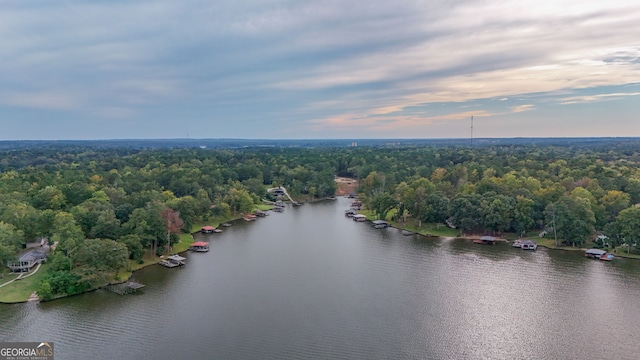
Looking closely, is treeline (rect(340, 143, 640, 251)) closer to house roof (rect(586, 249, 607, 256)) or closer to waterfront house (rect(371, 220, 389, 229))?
waterfront house (rect(371, 220, 389, 229))

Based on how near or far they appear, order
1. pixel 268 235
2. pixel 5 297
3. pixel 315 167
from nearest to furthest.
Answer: pixel 5 297 → pixel 268 235 → pixel 315 167

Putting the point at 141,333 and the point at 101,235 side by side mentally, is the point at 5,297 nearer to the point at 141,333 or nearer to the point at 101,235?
the point at 101,235

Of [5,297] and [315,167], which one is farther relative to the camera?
[315,167]

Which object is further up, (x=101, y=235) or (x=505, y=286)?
(x=101, y=235)

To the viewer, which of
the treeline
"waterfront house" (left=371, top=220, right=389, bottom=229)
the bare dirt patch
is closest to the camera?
the treeline

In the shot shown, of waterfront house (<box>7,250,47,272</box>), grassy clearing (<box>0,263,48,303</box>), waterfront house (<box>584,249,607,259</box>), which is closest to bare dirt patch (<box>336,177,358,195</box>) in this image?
waterfront house (<box>584,249,607,259</box>)

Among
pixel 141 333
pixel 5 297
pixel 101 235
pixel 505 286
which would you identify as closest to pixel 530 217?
pixel 505 286
